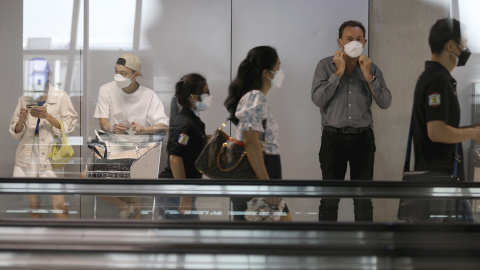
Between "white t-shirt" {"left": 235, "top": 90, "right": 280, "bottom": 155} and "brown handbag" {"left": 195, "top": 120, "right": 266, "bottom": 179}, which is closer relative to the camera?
"brown handbag" {"left": 195, "top": 120, "right": 266, "bottom": 179}

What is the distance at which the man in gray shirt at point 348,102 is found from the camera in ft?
25.3

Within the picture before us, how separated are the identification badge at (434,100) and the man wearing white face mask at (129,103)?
2698 mm

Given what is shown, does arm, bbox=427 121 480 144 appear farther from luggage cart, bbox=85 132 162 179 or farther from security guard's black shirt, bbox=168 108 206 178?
luggage cart, bbox=85 132 162 179

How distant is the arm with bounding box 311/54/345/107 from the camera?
7.75 meters

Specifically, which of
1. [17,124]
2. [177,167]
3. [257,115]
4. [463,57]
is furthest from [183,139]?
[463,57]

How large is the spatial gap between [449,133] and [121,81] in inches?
134

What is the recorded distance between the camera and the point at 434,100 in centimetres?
752

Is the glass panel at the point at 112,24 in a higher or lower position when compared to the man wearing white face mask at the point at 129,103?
higher

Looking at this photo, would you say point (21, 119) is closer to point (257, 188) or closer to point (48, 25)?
point (48, 25)

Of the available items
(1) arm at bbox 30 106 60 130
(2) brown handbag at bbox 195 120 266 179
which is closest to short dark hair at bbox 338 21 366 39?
(2) brown handbag at bbox 195 120 266 179

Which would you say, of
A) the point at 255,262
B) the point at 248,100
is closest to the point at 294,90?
the point at 248,100

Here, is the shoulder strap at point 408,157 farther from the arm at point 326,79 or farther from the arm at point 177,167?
the arm at point 177,167

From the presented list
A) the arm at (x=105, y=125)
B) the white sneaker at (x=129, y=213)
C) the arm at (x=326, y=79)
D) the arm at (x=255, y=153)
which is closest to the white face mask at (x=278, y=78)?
the arm at (x=326, y=79)

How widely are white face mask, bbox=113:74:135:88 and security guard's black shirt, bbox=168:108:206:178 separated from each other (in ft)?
2.11
